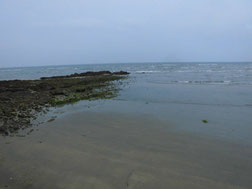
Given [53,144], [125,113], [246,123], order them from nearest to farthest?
1. [53,144]
2. [246,123]
3. [125,113]

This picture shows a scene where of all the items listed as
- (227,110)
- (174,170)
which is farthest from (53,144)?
(227,110)

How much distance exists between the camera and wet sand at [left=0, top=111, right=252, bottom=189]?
128 inches

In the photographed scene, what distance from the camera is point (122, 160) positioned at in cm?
400

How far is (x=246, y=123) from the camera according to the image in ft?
20.8

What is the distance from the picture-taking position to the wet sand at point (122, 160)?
326 cm

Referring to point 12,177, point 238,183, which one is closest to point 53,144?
point 12,177

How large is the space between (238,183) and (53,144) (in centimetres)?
465

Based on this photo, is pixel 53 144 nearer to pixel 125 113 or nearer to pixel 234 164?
pixel 125 113

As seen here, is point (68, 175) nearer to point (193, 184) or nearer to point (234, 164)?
point (193, 184)

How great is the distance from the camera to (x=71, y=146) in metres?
4.80

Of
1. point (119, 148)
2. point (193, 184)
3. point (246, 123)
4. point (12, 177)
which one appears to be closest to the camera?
point (193, 184)

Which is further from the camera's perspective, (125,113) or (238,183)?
(125,113)

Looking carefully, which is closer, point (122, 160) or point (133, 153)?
point (122, 160)

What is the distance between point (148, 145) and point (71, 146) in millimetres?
2206
